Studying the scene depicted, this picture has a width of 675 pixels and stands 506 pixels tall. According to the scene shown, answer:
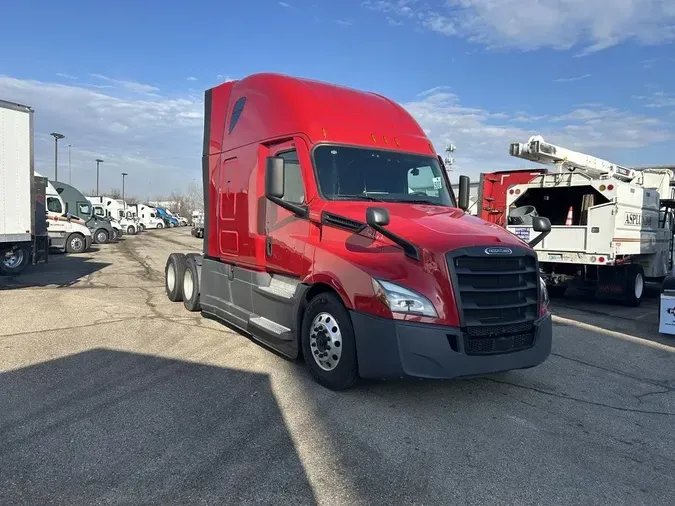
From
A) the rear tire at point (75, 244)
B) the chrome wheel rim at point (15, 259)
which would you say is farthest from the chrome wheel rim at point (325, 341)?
the rear tire at point (75, 244)

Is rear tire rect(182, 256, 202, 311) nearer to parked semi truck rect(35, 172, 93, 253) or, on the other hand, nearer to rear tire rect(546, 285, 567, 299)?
rear tire rect(546, 285, 567, 299)

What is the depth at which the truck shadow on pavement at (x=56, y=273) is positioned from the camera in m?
12.6

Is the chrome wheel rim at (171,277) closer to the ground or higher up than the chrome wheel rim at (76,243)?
higher up

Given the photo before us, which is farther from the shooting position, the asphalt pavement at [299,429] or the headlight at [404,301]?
the headlight at [404,301]

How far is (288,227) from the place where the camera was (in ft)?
19.1

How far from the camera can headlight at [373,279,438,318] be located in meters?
4.43

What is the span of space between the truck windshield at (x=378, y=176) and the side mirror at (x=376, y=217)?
96 centimetres

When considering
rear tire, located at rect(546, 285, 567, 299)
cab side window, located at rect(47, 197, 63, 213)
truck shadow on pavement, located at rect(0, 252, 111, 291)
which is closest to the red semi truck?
truck shadow on pavement, located at rect(0, 252, 111, 291)

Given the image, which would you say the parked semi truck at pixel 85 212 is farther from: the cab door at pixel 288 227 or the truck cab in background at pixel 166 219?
the truck cab in background at pixel 166 219

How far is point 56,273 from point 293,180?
12058 millimetres

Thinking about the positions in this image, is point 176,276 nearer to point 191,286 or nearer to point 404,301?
point 191,286

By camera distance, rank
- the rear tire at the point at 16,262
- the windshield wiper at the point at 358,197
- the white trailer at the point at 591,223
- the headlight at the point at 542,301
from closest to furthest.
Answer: the headlight at the point at 542,301 → the windshield wiper at the point at 358,197 → the white trailer at the point at 591,223 → the rear tire at the point at 16,262

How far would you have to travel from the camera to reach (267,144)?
6352 mm

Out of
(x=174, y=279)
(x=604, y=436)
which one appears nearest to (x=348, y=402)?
(x=604, y=436)
